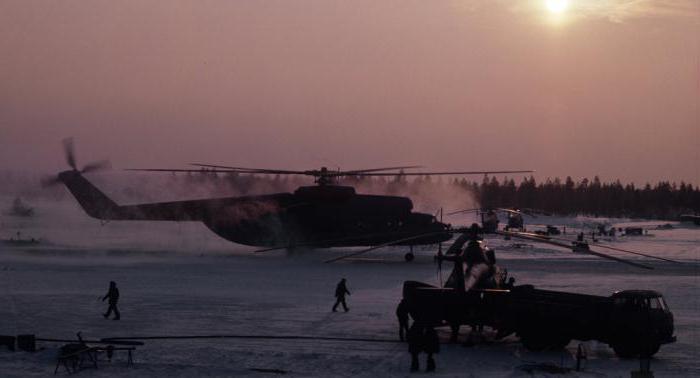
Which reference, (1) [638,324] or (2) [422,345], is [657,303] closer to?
(1) [638,324]

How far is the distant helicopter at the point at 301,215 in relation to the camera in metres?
42.4

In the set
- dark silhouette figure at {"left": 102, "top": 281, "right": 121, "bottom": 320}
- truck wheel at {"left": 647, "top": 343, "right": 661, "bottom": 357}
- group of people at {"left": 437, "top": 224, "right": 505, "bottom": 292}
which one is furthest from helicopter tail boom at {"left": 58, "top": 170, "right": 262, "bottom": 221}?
truck wheel at {"left": 647, "top": 343, "right": 661, "bottom": 357}

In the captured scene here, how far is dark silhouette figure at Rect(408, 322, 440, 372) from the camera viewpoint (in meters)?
16.9

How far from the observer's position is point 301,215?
142ft

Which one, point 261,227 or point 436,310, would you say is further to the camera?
point 261,227

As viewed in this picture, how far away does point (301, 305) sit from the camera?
25.9m

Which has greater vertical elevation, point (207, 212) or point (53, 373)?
point (207, 212)

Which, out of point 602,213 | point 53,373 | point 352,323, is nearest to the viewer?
point 53,373

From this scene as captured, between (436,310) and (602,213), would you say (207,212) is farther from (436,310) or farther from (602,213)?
(602,213)

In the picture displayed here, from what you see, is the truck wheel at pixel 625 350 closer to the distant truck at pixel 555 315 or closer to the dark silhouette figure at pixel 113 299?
the distant truck at pixel 555 315

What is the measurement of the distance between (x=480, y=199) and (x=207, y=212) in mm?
158932

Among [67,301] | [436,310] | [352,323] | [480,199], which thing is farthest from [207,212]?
[480,199]

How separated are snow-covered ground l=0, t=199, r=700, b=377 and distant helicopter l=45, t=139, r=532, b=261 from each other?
4.35 ft

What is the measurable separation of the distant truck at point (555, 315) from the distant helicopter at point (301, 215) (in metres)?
21.0
